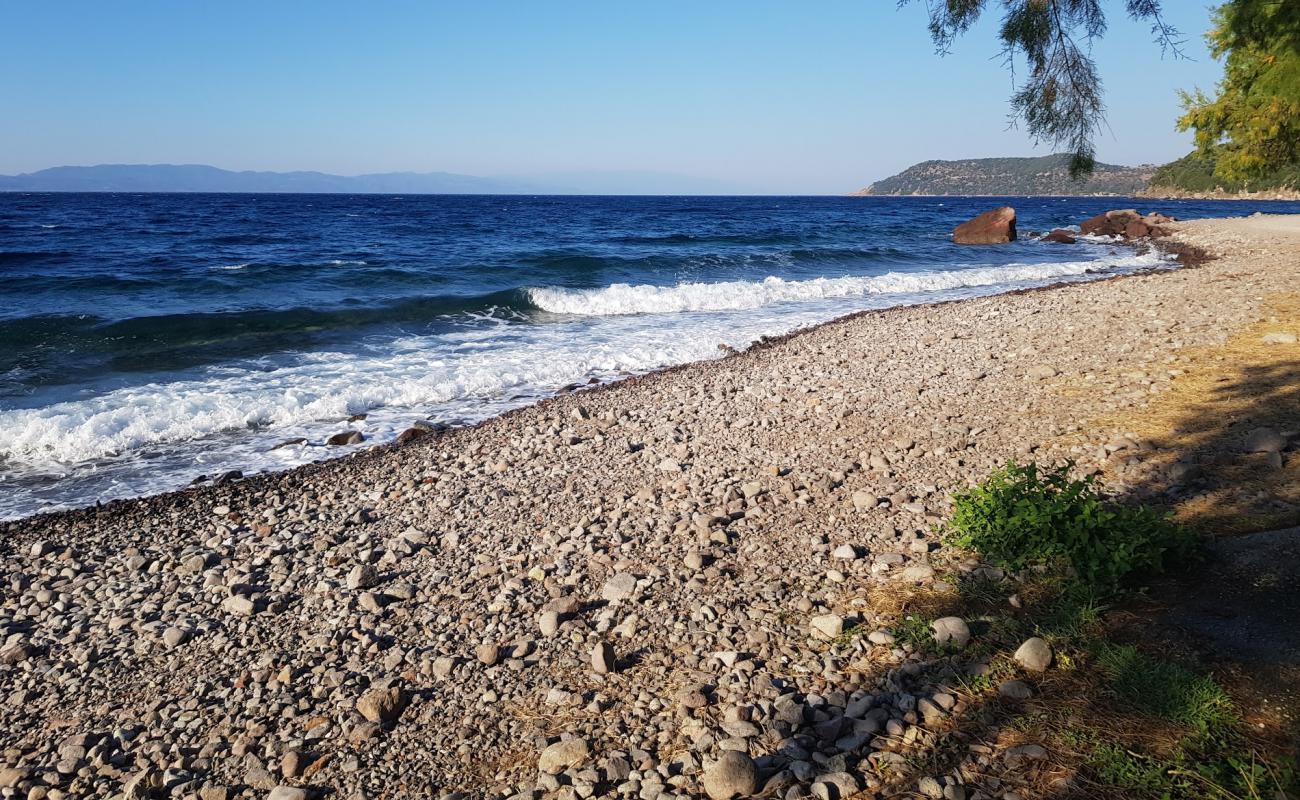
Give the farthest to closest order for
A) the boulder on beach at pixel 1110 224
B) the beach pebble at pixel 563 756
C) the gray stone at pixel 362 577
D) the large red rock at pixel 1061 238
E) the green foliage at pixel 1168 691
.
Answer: the boulder on beach at pixel 1110 224 → the large red rock at pixel 1061 238 → the gray stone at pixel 362 577 → the beach pebble at pixel 563 756 → the green foliage at pixel 1168 691

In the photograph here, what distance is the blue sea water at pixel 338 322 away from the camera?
8.39 metres

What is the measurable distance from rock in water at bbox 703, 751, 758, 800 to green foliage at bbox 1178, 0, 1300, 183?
238 inches

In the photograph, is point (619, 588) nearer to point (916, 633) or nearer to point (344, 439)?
point (916, 633)

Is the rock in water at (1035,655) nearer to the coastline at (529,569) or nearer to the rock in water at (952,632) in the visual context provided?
the rock in water at (952,632)

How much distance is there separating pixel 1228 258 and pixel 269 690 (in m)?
27.4

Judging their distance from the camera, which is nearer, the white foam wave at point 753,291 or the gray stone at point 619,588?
the gray stone at point 619,588

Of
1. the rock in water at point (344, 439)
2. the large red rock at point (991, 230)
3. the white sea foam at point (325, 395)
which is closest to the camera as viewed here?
the white sea foam at point (325, 395)

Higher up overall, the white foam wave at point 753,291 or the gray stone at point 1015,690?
the white foam wave at point 753,291

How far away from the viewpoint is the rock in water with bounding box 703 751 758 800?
2791 mm

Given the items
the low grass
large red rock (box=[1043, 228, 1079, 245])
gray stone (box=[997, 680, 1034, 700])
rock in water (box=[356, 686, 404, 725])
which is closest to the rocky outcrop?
large red rock (box=[1043, 228, 1079, 245])

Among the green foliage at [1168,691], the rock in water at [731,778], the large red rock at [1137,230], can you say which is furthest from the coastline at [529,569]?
the large red rock at [1137,230]

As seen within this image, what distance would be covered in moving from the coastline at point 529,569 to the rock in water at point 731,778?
0.18 metres

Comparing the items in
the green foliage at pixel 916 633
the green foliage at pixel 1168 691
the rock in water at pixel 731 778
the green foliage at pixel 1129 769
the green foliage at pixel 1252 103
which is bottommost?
the rock in water at pixel 731 778

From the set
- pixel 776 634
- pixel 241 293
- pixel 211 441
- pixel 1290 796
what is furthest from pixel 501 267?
pixel 1290 796
